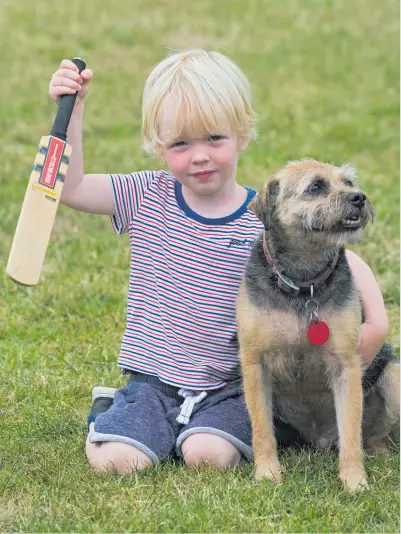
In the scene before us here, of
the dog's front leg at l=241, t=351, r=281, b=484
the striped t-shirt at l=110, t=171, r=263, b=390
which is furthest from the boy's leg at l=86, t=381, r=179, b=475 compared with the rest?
the dog's front leg at l=241, t=351, r=281, b=484

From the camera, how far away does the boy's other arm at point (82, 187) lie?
4402 millimetres

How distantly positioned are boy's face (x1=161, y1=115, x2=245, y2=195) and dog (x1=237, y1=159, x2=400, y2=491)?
33 cm

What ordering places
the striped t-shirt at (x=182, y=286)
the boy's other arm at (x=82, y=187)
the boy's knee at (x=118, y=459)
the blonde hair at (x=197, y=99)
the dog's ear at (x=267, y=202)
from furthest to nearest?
the striped t-shirt at (x=182, y=286), the boy's other arm at (x=82, y=187), the blonde hair at (x=197, y=99), the boy's knee at (x=118, y=459), the dog's ear at (x=267, y=202)

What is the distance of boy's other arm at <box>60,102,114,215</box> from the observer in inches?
173

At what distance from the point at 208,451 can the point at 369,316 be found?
923 millimetres

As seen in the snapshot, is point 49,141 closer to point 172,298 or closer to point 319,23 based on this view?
point 172,298

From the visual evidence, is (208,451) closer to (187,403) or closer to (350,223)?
(187,403)

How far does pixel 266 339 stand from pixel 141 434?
0.72 m

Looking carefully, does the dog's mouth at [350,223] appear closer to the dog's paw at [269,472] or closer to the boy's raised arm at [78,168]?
the dog's paw at [269,472]

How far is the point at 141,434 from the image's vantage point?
4.30 meters

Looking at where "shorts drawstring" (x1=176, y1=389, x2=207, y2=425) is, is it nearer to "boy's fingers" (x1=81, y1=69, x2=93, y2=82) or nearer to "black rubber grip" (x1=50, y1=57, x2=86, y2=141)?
"black rubber grip" (x1=50, y1=57, x2=86, y2=141)

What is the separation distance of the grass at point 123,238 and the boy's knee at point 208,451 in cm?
8

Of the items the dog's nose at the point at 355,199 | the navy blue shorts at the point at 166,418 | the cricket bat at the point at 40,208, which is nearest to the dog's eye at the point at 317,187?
the dog's nose at the point at 355,199

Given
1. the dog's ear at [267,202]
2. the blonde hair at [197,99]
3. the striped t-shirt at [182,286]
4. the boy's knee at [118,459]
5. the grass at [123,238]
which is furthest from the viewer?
the striped t-shirt at [182,286]
